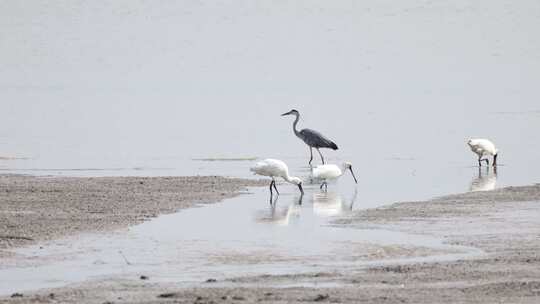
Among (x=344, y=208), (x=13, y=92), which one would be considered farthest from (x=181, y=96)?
(x=344, y=208)

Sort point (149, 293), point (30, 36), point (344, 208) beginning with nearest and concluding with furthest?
point (149, 293), point (344, 208), point (30, 36)

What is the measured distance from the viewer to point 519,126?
112ft

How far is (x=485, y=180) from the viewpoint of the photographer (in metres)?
21.9

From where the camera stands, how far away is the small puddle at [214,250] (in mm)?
11984

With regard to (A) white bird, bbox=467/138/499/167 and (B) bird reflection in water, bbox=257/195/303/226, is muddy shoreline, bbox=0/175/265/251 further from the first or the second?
(A) white bird, bbox=467/138/499/167

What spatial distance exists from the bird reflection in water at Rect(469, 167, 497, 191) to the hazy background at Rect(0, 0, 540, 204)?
0.88ft

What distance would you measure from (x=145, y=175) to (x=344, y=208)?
611 cm

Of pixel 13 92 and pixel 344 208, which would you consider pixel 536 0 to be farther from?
pixel 344 208

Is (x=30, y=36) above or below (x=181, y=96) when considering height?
above

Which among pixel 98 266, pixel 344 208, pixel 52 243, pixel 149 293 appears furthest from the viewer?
pixel 344 208

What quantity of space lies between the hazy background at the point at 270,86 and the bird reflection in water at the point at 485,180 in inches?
10.5

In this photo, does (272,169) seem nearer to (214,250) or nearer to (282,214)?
(282,214)

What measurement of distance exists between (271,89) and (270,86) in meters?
1.17

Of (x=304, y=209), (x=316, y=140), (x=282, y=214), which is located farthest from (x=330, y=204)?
(x=316, y=140)
